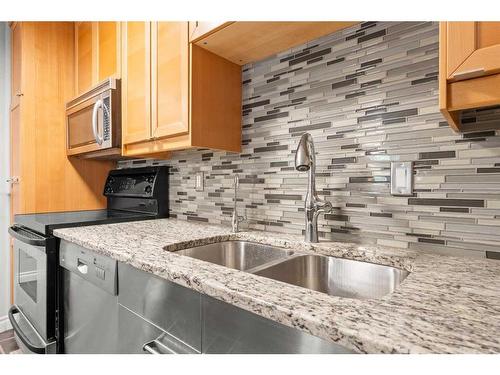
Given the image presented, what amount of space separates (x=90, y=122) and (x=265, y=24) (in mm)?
1418

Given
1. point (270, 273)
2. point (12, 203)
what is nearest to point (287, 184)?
point (270, 273)

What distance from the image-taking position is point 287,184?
142cm

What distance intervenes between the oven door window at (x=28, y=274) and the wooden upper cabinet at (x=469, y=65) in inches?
79.1

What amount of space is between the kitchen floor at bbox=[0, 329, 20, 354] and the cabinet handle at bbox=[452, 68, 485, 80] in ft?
9.26

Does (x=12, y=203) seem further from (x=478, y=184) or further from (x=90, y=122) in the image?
(x=478, y=184)

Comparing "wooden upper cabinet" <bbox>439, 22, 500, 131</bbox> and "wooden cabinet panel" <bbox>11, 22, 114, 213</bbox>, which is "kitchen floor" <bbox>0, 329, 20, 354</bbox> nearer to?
"wooden cabinet panel" <bbox>11, 22, 114, 213</bbox>

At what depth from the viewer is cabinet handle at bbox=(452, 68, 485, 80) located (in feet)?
2.09

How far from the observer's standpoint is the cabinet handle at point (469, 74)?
2.09 ft

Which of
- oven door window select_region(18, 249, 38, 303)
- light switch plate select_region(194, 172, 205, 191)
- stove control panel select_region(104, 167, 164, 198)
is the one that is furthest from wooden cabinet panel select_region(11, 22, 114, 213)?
light switch plate select_region(194, 172, 205, 191)

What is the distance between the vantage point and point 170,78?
57.8 inches

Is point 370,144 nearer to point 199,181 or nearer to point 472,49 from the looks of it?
point 472,49

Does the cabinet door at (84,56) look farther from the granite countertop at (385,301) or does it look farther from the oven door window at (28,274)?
the granite countertop at (385,301)

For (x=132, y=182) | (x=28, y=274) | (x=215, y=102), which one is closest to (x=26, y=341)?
(x=28, y=274)
